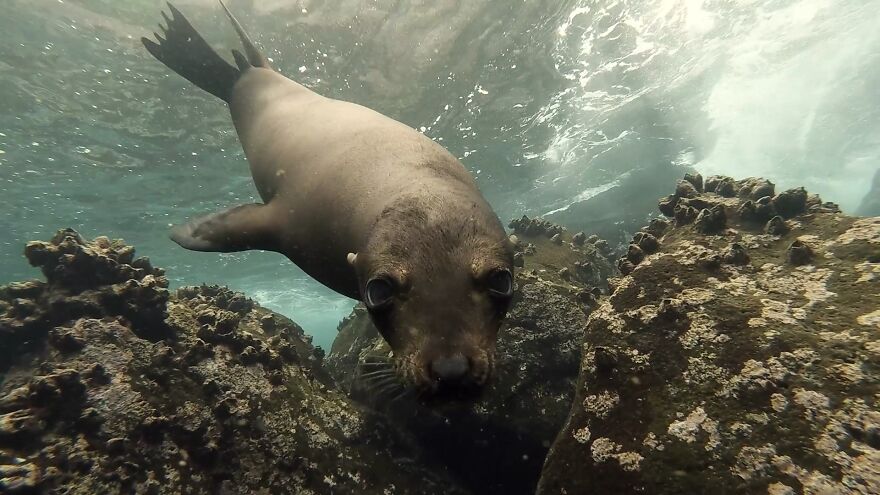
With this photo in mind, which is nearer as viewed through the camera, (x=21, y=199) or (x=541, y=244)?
(x=541, y=244)

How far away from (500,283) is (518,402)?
242 cm

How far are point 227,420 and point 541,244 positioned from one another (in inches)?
200

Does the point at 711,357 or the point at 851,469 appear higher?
the point at 711,357

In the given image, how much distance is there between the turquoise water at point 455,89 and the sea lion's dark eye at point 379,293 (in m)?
9.61

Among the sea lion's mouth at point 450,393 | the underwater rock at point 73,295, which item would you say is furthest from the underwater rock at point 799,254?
the underwater rock at point 73,295

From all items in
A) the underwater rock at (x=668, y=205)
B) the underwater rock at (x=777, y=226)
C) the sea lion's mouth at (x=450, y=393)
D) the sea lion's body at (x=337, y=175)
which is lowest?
the sea lion's mouth at (x=450, y=393)

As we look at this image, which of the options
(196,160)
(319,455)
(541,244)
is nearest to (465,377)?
(319,455)

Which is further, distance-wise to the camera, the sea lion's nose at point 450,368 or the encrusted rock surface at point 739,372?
the encrusted rock surface at point 739,372

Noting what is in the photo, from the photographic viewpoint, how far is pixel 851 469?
1.63 m

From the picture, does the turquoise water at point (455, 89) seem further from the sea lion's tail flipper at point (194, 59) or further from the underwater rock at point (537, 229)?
the underwater rock at point (537, 229)

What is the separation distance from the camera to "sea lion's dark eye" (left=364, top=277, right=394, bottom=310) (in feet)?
6.15

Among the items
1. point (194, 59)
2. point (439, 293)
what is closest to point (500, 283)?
point (439, 293)

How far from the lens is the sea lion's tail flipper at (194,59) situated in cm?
547

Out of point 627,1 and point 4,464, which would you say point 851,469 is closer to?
point 4,464
